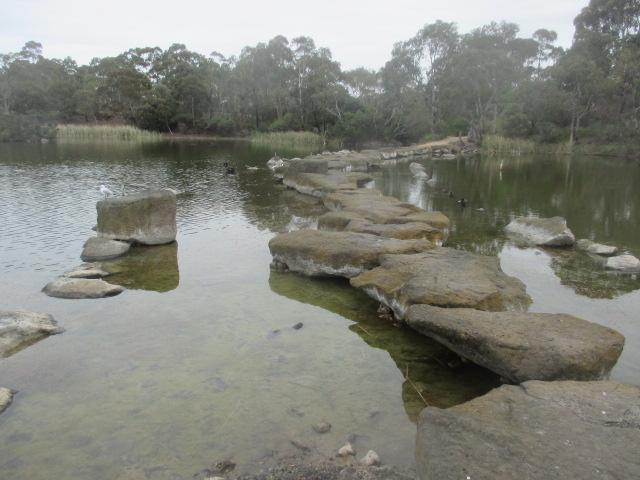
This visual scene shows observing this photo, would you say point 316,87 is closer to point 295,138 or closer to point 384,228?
point 295,138

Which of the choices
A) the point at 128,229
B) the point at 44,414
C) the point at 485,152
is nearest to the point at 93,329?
the point at 44,414

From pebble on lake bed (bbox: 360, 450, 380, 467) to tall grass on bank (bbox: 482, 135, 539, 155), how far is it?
168 ft

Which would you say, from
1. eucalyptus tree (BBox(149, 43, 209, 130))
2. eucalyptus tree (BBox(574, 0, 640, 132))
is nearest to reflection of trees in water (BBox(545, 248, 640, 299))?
eucalyptus tree (BBox(574, 0, 640, 132))

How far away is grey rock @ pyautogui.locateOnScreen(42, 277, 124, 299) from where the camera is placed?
31.3ft

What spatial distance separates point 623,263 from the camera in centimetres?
1158

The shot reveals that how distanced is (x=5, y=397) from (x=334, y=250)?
638cm

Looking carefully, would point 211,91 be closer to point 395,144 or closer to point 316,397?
point 395,144

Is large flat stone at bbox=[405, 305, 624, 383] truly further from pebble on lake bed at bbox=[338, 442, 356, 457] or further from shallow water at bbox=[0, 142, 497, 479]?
pebble on lake bed at bbox=[338, 442, 356, 457]

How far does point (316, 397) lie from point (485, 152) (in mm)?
51465

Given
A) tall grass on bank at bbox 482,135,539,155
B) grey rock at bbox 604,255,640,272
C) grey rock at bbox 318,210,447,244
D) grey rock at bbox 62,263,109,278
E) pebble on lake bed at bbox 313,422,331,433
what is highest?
tall grass on bank at bbox 482,135,539,155

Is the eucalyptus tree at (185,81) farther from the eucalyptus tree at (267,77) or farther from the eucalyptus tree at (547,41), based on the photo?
the eucalyptus tree at (547,41)

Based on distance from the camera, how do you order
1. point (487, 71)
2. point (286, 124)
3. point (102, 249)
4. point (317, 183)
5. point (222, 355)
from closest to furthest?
1. point (222, 355)
2. point (102, 249)
3. point (317, 183)
4. point (487, 71)
5. point (286, 124)

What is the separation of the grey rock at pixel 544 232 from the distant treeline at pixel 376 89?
39.3m

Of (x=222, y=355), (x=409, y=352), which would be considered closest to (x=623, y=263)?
(x=409, y=352)
